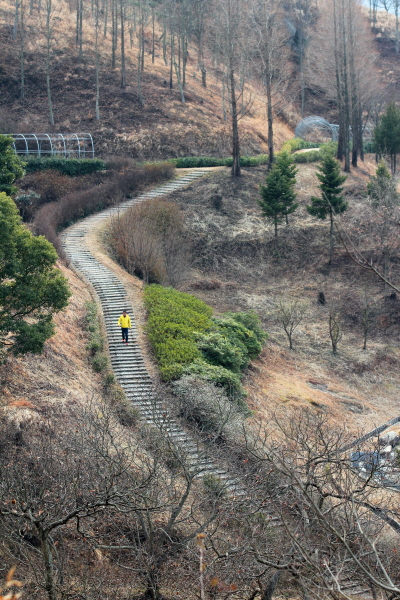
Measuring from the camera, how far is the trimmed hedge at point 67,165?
36125 millimetres

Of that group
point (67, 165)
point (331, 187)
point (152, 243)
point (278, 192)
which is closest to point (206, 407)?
point (152, 243)

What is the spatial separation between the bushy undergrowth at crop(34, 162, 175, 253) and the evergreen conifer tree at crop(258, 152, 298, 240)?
7380mm

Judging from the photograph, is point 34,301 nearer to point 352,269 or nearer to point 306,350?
point 306,350

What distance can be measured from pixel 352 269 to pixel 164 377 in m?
15.7

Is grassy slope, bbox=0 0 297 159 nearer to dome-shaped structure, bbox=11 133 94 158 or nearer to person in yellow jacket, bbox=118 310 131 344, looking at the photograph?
dome-shaped structure, bbox=11 133 94 158

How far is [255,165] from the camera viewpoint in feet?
134


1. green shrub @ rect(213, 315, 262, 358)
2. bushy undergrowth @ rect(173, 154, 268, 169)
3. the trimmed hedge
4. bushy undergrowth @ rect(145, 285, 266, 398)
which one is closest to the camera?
bushy undergrowth @ rect(145, 285, 266, 398)

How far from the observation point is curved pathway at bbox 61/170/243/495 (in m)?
15.1

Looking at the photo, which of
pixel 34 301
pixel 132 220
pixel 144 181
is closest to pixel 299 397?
pixel 34 301

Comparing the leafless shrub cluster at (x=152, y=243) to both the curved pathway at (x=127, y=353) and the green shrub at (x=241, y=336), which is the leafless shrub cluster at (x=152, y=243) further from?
the green shrub at (x=241, y=336)

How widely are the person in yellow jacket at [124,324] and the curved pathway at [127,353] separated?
0.29 metres

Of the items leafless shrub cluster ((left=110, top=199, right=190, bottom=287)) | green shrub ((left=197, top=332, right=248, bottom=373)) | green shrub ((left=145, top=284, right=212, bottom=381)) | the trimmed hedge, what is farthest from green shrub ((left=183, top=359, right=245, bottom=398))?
the trimmed hedge

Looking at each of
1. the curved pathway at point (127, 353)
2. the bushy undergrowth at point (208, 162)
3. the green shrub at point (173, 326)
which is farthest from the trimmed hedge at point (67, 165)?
the green shrub at point (173, 326)

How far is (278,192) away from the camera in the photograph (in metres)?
33.3
